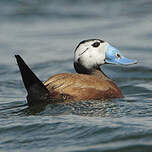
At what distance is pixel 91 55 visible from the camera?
29.9 ft

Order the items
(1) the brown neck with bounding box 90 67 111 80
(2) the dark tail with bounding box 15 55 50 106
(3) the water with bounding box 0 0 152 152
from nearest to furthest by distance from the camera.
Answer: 1. (3) the water with bounding box 0 0 152 152
2. (2) the dark tail with bounding box 15 55 50 106
3. (1) the brown neck with bounding box 90 67 111 80

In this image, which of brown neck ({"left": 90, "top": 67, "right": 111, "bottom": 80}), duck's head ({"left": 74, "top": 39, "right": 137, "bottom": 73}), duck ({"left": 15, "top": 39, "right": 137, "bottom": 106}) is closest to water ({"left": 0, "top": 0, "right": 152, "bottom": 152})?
duck ({"left": 15, "top": 39, "right": 137, "bottom": 106})

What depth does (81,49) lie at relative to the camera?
29.7 ft

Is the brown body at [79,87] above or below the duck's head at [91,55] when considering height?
below

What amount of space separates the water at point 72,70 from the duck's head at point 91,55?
2.03ft

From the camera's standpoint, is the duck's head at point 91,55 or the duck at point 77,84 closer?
the duck at point 77,84

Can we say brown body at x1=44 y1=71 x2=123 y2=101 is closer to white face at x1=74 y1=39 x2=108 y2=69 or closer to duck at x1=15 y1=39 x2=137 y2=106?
duck at x1=15 y1=39 x2=137 y2=106

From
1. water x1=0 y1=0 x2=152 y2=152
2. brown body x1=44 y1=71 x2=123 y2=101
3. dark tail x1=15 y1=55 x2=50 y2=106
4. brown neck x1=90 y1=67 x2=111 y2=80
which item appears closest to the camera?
water x1=0 y1=0 x2=152 y2=152

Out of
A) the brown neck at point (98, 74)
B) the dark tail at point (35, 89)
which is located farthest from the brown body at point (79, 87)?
the brown neck at point (98, 74)

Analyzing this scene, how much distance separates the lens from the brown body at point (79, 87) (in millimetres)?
7727

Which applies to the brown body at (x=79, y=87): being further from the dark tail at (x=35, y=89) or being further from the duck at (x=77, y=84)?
the dark tail at (x=35, y=89)

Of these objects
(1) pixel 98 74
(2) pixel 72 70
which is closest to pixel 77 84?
(1) pixel 98 74

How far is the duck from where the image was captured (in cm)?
755

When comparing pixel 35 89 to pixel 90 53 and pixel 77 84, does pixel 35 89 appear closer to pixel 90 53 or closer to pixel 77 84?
pixel 77 84
